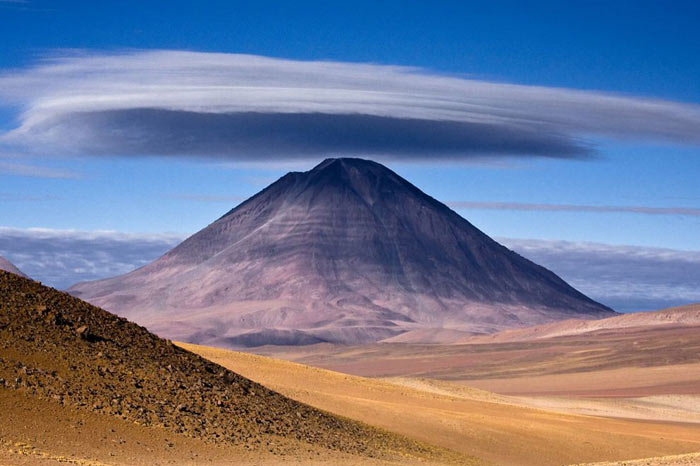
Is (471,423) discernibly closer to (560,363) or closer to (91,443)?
(91,443)

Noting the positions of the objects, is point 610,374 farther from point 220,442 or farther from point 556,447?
point 220,442

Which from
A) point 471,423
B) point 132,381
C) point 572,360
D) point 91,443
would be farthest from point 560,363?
point 91,443

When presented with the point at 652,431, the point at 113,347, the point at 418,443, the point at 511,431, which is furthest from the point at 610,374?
the point at 113,347

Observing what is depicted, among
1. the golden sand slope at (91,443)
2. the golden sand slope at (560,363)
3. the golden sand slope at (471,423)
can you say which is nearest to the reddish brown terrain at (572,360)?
the golden sand slope at (560,363)

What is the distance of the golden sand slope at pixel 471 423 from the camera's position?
1645 inches

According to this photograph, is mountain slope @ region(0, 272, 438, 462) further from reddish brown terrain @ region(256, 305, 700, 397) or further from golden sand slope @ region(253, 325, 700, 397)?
reddish brown terrain @ region(256, 305, 700, 397)

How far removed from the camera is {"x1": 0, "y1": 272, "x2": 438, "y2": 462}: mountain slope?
28.2m

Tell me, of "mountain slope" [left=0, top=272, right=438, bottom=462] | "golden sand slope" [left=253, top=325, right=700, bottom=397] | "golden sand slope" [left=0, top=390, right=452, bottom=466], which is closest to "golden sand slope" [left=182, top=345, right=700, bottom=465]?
"mountain slope" [left=0, top=272, right=438, bottom=462]

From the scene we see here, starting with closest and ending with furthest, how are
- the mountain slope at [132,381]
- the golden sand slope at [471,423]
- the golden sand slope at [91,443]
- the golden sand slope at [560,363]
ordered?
the golden sand slope at [91,443] → the mountain slope at [132,381] → the golden sand slope at [471,423] → the golden sand slope at [560,363]

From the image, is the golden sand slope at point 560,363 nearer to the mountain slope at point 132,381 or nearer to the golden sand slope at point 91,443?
the mountain slope at point 132,381

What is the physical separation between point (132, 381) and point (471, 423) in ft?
60.7

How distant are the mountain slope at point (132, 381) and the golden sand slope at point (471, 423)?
634cm

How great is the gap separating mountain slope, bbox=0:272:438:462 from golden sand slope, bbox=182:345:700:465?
20.8 feet

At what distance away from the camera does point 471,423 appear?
45156mm
